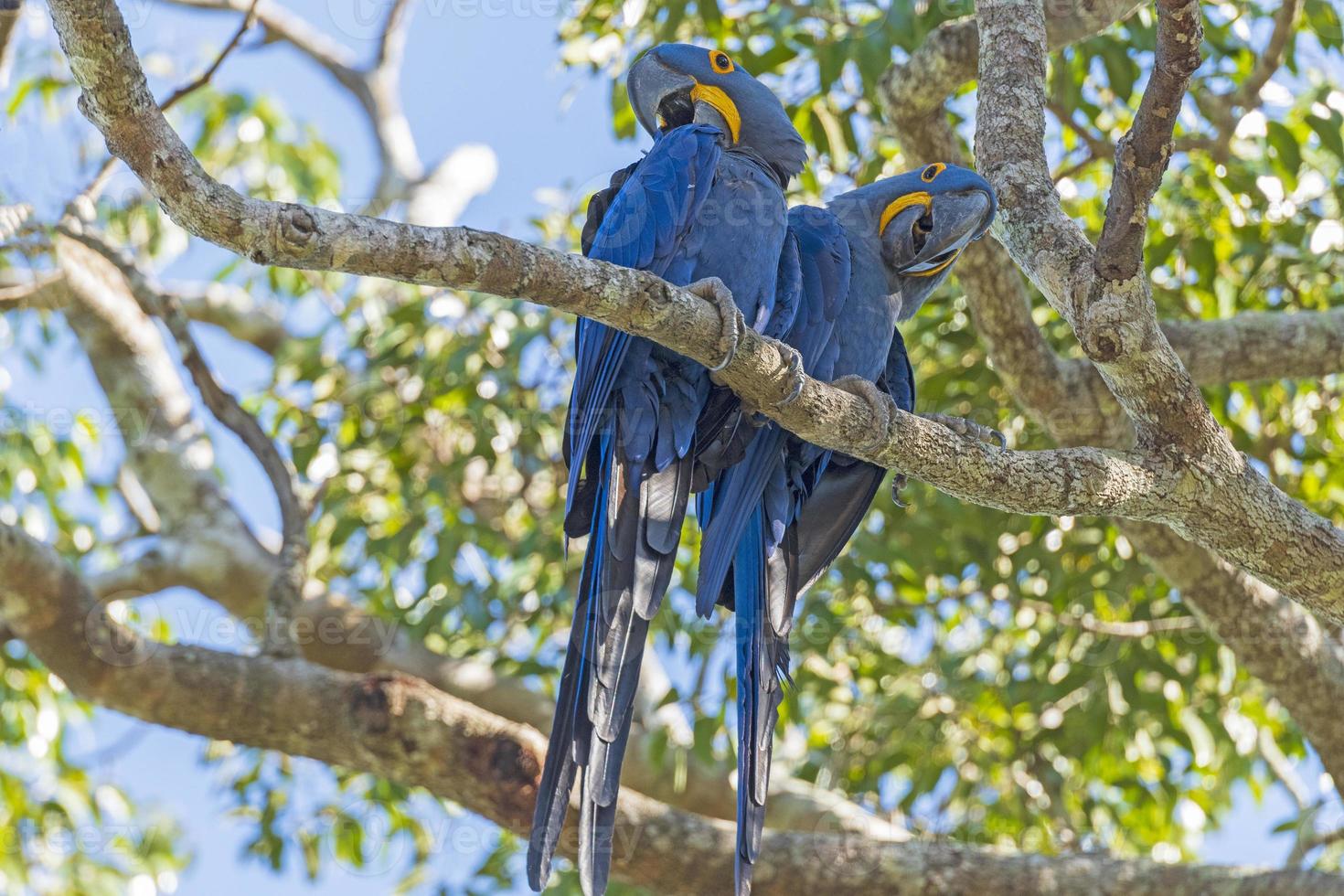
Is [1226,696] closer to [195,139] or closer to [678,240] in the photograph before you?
[678,240]

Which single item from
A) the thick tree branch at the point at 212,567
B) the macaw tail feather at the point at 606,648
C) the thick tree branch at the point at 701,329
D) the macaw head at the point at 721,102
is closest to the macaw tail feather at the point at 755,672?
the macaw tail feather at the point at 606,648

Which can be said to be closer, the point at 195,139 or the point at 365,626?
the point at 365,626

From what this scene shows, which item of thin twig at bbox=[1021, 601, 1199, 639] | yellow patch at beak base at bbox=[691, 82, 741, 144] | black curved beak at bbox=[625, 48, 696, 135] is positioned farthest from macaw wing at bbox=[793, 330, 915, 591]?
thin twig at bbox=[1021, 601, 1199, 639]

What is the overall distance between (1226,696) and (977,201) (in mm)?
2371

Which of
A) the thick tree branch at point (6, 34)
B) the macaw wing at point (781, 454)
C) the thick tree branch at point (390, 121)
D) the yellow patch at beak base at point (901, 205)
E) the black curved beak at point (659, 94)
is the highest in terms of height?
the thick tree branch at point (390, 121)

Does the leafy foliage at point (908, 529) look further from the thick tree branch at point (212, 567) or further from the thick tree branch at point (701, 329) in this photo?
the thick tree branch at point (701, 329)

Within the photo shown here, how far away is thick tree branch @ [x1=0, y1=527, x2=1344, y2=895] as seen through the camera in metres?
3.09

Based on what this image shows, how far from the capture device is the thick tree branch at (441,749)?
309 centimetres

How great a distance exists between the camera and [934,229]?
271 centimetres

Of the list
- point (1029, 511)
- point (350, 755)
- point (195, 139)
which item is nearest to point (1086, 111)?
point (1029, 511)

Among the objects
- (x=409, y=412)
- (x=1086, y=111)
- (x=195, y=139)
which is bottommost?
(x=409, y=412)

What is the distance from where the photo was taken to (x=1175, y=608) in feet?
12.3

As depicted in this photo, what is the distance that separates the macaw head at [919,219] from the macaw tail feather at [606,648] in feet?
2.22

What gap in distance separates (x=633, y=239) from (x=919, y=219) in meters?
0.61
